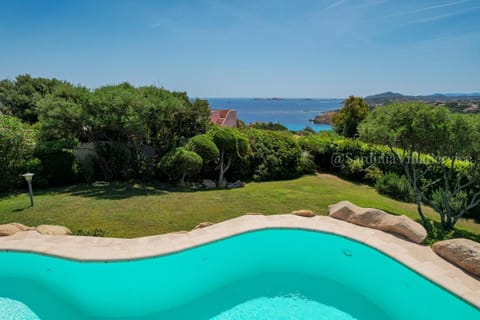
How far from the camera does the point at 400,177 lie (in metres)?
13.2

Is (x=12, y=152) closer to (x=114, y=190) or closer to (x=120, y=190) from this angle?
(x=114, y=190)

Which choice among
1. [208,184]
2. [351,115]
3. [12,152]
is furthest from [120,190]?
[351,115]

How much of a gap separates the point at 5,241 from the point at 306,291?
744cm

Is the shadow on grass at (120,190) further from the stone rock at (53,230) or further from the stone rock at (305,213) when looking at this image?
the stone rock at (305,213)

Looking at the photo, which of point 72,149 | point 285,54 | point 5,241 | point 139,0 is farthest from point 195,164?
point 285,54

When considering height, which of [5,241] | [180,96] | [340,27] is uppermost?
[340,27]

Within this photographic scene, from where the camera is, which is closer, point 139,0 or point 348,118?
point 139,0

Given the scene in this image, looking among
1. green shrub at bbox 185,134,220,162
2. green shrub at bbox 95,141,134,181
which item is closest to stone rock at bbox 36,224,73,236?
green shrub at bbox 95,141,134,181

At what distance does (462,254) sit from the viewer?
6.12 meters

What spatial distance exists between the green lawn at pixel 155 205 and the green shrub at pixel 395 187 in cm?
54

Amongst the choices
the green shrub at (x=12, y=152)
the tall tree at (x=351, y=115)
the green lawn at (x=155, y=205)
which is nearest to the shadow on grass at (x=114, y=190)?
the green lawn at (x=155, y=205)

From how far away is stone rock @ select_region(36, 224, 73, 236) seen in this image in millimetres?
7371

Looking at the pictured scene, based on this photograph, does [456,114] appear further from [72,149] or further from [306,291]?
[72,149]

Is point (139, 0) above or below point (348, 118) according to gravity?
above
